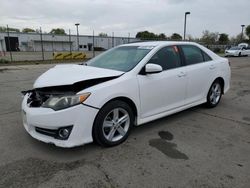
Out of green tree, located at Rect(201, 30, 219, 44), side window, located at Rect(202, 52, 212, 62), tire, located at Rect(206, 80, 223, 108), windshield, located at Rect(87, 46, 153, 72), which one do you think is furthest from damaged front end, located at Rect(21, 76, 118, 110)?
green tree, located at Rect(201, 30, 219, 44)

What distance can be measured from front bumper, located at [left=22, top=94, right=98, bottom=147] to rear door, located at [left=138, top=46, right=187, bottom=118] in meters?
0.99

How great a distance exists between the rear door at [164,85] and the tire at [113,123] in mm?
339

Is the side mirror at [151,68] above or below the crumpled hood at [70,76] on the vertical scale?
above

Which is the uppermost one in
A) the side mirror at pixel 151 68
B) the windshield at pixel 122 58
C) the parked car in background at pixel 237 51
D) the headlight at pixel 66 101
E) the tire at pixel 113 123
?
the parked car in background at pixel 237 51

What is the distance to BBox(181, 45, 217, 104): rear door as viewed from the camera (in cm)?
451

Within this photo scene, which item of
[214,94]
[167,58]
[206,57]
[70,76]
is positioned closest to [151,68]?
[167,58]

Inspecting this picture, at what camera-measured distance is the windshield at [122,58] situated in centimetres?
378

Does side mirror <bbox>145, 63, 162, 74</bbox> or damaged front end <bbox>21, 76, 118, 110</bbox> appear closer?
damaged front end <bbox>21, 76, 118, 110</bbox>

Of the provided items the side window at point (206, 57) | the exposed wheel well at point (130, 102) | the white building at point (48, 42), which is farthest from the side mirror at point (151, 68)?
the white building at point (48, 42)

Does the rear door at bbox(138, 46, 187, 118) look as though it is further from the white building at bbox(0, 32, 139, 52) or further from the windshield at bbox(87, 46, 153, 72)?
the white building at bbox(0, 32, 139, 52)

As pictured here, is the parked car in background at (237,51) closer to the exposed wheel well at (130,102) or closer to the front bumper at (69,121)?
the exposed wheel well at (130,102)

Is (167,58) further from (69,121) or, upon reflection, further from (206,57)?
(69,121)

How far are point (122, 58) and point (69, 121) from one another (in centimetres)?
172

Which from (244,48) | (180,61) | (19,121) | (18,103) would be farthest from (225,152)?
(244,48)
